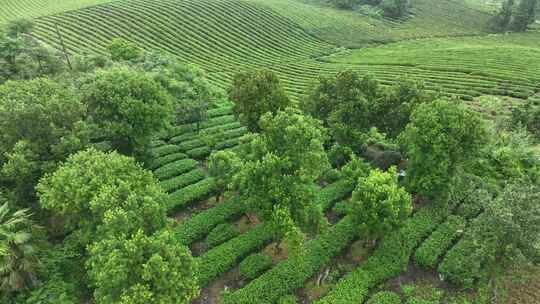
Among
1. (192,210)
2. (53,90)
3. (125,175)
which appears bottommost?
(192,210)

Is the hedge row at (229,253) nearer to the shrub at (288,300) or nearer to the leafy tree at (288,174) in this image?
the leafy tree at (288,174)

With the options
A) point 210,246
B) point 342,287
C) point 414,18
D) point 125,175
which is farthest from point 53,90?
point 414,18

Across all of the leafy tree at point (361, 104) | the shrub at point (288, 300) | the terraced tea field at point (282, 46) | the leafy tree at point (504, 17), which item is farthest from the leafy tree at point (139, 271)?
the leafy tree at point (504, 17)

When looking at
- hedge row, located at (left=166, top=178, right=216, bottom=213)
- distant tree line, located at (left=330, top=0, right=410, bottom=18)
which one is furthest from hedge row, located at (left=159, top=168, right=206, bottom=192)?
distant tree line, located at (left=330, top=0, right=410, bottom=18)

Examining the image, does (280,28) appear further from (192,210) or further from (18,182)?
(18,182)

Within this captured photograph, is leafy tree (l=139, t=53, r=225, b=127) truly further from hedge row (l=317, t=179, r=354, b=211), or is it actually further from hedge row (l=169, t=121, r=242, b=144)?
hedge row (l=317, t=179, r=354, b=211)

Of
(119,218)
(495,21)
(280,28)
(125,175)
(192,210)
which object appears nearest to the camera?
(119,218)
